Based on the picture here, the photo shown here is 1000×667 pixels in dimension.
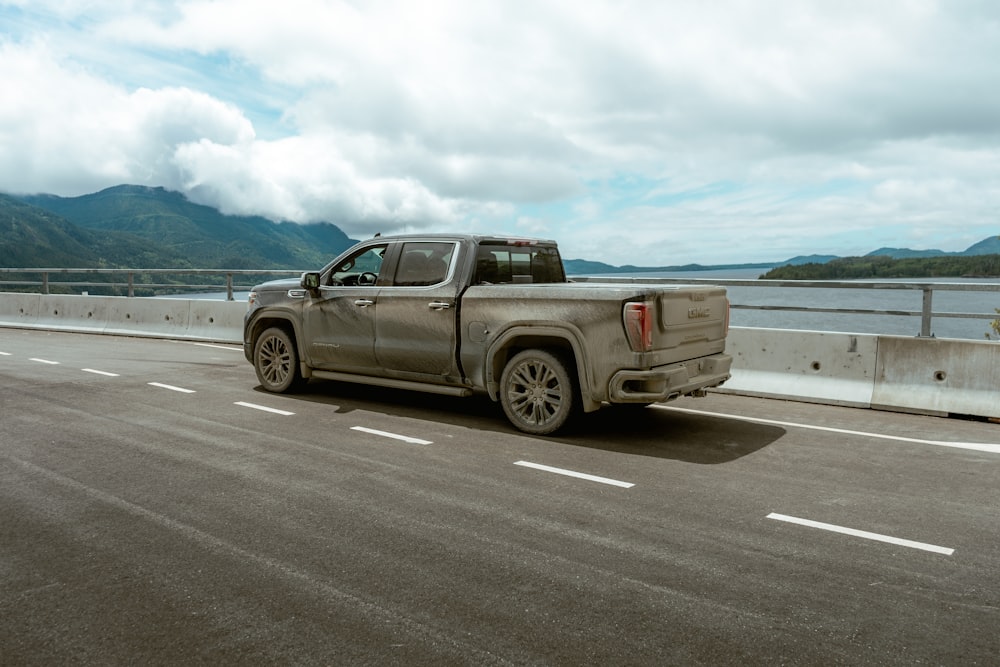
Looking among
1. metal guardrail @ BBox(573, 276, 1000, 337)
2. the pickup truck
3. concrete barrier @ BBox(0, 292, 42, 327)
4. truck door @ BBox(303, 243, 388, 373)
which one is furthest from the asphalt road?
concrete barrier @ BBox(0, 292, 42, 327)

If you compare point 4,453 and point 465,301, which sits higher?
point 465,301

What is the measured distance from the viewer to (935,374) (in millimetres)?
8625

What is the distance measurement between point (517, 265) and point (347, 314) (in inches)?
78.2

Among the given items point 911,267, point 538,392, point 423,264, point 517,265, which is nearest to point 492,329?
point 538,392

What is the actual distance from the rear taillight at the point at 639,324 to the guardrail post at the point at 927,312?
13.1 feet

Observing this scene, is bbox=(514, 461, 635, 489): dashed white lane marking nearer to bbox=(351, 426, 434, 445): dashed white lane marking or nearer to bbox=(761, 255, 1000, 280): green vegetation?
bbox=(351, 426, 434, 445): dashed white lane marking

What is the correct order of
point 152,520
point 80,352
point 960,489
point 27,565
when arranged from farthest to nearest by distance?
point 80,352
point 960,489
point 152,520
point 27,565

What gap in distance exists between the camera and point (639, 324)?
655 cm

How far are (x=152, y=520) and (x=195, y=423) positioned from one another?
306cm

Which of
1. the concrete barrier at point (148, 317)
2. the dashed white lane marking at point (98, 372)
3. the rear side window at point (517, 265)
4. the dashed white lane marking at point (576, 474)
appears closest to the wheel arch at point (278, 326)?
the dashed white lane marking at point (98, 372)

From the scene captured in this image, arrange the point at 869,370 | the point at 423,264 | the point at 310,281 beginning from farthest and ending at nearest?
the point at 869,370 → the point at 310,281 → the point at 423,264

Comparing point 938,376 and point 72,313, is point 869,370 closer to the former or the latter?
point 938,376

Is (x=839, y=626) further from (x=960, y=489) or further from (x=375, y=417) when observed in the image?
(x=375, y=417)

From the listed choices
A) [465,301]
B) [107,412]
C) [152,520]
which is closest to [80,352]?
[107,412]
